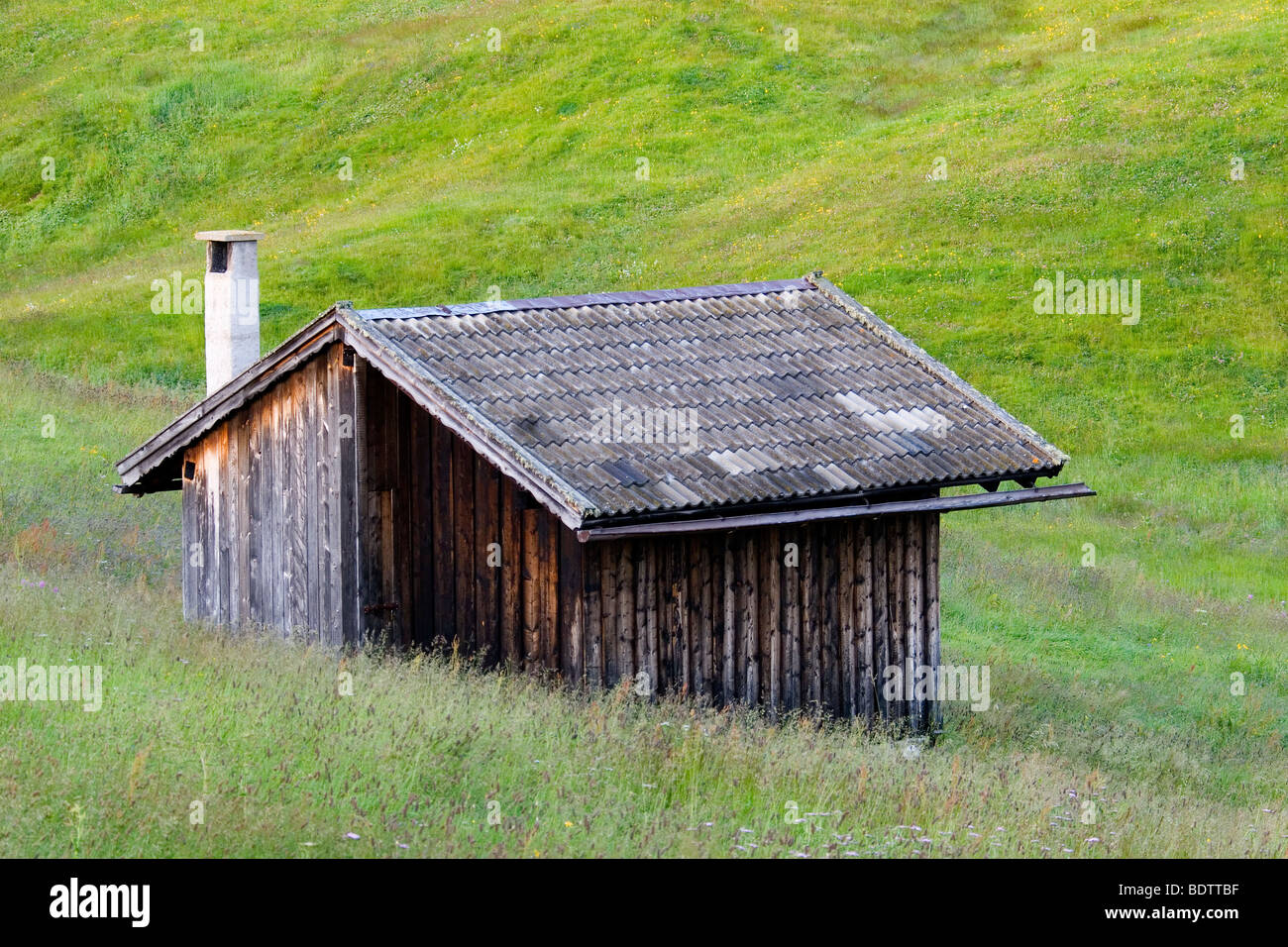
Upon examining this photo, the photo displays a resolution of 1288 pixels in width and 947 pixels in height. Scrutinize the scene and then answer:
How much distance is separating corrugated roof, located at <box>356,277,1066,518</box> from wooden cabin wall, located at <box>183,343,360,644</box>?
39.8 inches

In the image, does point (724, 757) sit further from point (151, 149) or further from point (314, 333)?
point (151, 149)

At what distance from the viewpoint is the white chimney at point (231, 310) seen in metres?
15.5

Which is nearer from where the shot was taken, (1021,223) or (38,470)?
(38,470)

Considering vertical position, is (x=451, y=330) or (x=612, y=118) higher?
(x=612, y=118)

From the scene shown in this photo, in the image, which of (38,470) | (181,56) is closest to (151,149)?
(181,56)

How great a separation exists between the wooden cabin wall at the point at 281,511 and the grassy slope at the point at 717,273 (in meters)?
0.81

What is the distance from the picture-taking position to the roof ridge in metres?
13.1

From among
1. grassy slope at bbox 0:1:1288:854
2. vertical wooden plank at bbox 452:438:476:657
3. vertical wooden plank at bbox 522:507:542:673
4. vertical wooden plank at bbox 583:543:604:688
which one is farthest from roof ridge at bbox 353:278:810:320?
grassy slope at bbox 0:1:1288:854

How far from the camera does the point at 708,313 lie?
1464cm

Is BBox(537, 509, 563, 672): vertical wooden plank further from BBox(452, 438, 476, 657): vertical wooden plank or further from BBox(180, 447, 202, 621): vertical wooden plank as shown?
BBox(180, 447, 202, 621): vertical wooden plank

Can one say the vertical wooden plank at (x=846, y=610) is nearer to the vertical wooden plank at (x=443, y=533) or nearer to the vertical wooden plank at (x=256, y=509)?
the vertical wooden plank at (x=443, y=533)

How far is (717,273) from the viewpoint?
36.0 m

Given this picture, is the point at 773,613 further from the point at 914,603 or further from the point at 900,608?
the point at 914,603
